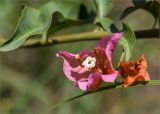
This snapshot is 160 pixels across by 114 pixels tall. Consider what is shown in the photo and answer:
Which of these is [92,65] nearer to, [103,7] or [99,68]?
[99,68]

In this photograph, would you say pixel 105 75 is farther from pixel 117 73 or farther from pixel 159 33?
pixel 159 33

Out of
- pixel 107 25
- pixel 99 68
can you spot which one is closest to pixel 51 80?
pixel 107 25

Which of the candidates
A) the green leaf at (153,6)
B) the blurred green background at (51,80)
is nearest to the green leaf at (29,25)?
the green leaf at (153,6)

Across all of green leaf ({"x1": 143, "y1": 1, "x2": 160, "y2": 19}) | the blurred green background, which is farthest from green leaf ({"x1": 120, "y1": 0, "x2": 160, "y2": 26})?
the blurred green background

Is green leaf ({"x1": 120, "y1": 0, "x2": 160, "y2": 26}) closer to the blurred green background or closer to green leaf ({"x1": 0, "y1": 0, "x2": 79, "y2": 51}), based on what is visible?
green leaf ({"x1": 0, "y1": 0, "x2": 79, "y2": 51})

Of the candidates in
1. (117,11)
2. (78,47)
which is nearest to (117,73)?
(78,47)

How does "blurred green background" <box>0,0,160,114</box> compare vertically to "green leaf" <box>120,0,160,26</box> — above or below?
below
